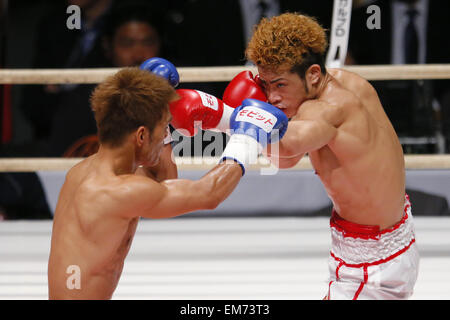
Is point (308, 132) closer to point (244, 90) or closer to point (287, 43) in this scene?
point (287, 43)

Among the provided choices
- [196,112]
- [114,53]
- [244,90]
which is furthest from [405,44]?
[196,112]

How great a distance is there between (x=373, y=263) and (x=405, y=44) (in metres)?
2.96

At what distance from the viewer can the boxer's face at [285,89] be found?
185 centimetres

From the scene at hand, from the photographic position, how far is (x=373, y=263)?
185 centimetres

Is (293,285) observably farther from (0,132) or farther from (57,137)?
(0,132)

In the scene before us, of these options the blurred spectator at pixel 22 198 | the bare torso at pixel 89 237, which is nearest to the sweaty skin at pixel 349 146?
the bare torso at pixel 89 237

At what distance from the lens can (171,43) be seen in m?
4.43

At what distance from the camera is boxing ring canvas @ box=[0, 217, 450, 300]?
96.0 inches

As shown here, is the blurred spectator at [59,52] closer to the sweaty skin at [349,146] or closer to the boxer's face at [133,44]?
the boxer's face at [133,44]

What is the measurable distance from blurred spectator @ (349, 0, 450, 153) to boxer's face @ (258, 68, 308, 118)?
2.44 m

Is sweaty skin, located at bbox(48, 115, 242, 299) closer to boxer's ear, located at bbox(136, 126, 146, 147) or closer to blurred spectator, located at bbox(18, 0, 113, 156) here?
boxer's ear, located at bbox(136, 126, 146, 147)

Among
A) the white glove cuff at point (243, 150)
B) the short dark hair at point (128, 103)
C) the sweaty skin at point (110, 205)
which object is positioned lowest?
the sweaty skin at point (110, 205)

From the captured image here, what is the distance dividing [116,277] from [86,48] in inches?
115

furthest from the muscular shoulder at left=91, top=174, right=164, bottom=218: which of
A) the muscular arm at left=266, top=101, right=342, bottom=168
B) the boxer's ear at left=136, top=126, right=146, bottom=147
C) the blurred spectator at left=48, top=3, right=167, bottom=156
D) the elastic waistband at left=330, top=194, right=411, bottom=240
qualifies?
the blurred spectator at left=48, top=3, right=167, bottom=156
